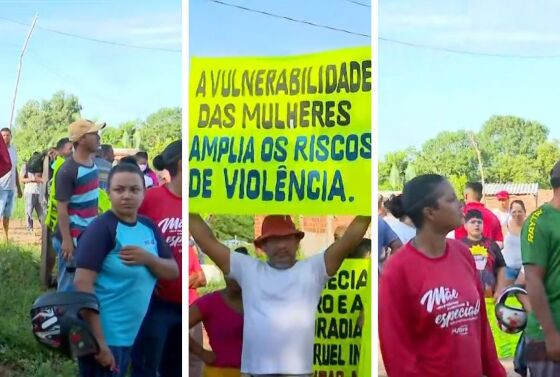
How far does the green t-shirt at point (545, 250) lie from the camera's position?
3900 millimetres

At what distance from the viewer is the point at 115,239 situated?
4.09m

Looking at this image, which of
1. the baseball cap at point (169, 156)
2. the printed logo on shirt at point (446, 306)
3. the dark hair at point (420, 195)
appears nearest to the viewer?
the printed logo on shirt at point (446, 306)

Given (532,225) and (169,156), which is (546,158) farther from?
(169,156)

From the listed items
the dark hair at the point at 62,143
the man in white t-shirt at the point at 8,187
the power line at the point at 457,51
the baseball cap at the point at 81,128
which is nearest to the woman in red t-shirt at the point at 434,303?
the power line at the point at 457,51

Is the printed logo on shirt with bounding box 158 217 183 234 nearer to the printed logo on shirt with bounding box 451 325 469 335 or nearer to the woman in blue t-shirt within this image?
the woman in blue t-shirt

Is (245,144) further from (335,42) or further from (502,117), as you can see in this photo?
(502,117)

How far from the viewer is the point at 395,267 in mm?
3920

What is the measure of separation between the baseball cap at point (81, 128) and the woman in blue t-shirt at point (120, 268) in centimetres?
21

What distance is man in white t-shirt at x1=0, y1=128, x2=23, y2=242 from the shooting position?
4238mm

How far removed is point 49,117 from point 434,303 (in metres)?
1.97

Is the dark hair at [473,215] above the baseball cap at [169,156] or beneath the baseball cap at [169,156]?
beneath

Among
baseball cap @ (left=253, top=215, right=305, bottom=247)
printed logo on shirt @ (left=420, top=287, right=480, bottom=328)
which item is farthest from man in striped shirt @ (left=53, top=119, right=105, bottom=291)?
printed logo on shirt @ (left=420, top=287, right=480, bottom=328)

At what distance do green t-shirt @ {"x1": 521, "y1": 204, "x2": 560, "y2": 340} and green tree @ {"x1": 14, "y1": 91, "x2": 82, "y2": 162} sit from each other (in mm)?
2146

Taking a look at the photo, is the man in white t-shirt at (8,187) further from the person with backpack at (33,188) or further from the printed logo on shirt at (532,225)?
the printed logo on shirt at (532,225)
